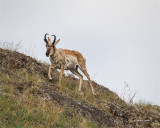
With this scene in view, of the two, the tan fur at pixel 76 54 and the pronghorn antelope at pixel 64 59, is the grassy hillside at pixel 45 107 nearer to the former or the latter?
the pronghorn antelope at pixel 64 59

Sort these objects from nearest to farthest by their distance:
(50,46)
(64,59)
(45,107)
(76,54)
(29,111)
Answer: (29,111), (45,107), (50,46), (64,59), (76,54)

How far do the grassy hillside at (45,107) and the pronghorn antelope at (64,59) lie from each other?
2.10ft

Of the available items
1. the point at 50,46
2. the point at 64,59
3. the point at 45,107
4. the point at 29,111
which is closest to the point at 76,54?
the point at 64,59

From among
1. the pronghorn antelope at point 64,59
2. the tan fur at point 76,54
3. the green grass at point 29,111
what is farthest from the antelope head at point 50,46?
the green grass at point 29,111

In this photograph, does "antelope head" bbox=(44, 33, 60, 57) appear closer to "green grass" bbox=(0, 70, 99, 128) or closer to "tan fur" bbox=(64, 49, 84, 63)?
"tan fur" bbox=(64, 49, 84, 63)

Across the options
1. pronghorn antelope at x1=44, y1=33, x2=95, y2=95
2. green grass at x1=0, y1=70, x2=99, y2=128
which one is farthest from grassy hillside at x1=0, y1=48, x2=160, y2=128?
pronghorn antelope at x1=44, y1=33, x2=95, y2=95

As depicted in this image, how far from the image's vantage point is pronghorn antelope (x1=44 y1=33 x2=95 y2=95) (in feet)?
36.7

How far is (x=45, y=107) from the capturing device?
22.7 feet

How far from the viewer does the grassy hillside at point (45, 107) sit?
6293 millimetres

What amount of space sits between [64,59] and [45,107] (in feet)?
15.5

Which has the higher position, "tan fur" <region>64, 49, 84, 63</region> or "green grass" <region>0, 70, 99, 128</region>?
"tan fur" <region>64, 49, 84, 63</region>

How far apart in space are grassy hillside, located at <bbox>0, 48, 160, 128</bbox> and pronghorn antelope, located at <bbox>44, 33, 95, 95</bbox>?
2.10 ft

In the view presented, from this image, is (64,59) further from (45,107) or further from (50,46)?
(45,107)

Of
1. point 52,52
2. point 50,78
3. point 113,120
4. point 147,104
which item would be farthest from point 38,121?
point 147,104
